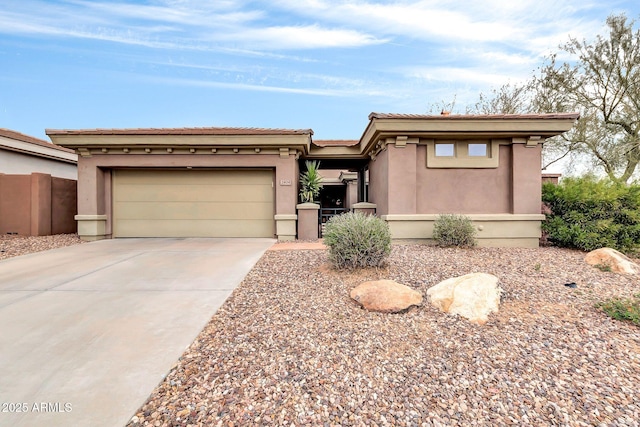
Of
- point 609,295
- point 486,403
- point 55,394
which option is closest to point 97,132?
point 55,394

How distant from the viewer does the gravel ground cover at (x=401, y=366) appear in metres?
2.01

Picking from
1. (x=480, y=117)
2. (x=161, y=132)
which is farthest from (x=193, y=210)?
(x=480, y=117)

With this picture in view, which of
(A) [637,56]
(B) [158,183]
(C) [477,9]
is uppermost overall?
(A) [637,56]

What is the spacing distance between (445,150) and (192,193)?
7883 mm

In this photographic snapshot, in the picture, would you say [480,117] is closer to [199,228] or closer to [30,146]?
[199,228]

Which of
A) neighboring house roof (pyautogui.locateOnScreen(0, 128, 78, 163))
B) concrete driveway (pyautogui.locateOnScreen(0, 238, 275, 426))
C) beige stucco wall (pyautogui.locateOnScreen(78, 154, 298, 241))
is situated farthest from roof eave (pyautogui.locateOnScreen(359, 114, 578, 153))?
neighboring house roof (pyautogui.locateOnScreen(0, 128, 78, 163))

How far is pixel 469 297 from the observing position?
3617 mm

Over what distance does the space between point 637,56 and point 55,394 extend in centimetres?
2118

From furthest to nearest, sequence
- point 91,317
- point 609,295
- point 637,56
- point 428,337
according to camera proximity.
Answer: point 637,56 < point 609,295 < point 91,317 < point 428,337

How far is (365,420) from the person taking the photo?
194cm

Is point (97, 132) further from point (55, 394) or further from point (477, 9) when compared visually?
point (477, 9)

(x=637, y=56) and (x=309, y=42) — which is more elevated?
(x=637, y=56)

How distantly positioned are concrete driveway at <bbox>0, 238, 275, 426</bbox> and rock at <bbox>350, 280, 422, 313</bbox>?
6.07 feet

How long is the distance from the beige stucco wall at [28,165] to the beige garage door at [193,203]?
5427mm
